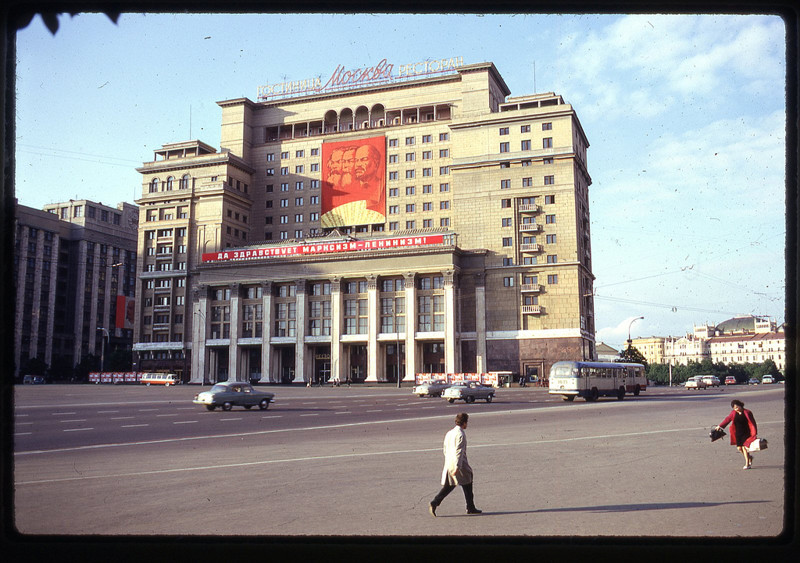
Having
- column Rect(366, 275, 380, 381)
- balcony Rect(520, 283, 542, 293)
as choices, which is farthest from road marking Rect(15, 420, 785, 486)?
column Rect(366, 275, 380, 381)

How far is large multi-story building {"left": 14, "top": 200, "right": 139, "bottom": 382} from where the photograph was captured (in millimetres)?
112062

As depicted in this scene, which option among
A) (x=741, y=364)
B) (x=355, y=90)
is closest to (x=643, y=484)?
(x=355, y=90)

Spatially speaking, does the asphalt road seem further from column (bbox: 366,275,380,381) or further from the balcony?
column (bbox: 366,275,380,381)

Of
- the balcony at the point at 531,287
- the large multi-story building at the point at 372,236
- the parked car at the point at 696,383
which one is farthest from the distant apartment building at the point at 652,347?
the parked car at the point at 696,383

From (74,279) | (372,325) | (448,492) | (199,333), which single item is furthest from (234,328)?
(448,492)

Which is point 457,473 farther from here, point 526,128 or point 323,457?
point 526,128

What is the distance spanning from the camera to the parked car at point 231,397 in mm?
33125

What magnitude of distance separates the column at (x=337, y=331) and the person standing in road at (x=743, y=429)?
75491mm

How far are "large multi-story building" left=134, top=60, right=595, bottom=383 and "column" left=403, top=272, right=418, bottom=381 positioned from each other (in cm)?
26

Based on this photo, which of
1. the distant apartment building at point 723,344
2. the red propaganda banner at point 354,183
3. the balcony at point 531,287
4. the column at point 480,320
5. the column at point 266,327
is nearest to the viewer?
the balcony at point 531,287

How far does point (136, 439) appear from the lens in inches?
766

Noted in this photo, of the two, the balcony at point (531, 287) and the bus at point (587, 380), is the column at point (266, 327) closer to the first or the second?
the balcony at point (531, 287)
